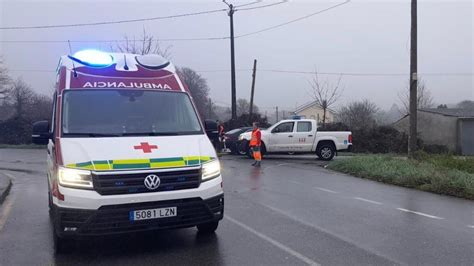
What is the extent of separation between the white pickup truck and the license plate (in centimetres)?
1579

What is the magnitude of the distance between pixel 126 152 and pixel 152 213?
80cm

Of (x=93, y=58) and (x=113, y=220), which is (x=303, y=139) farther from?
(x=113, y=220)

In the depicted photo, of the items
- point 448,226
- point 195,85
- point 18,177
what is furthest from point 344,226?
point 195,85

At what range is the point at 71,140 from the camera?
223 inches

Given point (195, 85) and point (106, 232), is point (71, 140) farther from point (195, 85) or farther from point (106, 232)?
point (195, 85)

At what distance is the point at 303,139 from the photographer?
20.9 meters

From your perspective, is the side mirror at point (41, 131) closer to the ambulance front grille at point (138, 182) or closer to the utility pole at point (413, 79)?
the ambulance front grille at point (138, 182)

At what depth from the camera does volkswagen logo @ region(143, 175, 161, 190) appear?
210 inches

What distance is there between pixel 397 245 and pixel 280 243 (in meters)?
1.59

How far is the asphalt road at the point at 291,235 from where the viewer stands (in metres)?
5.50

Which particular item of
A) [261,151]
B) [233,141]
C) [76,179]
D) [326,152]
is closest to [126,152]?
[76,179]

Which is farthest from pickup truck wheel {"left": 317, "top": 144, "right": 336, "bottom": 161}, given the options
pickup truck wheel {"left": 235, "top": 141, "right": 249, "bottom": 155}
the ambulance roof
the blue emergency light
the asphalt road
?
the blue emergency light

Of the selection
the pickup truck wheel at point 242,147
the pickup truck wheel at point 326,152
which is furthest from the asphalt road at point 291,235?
the pickup truck wheel at point 242,147

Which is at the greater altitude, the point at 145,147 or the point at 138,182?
the point at 145,147
